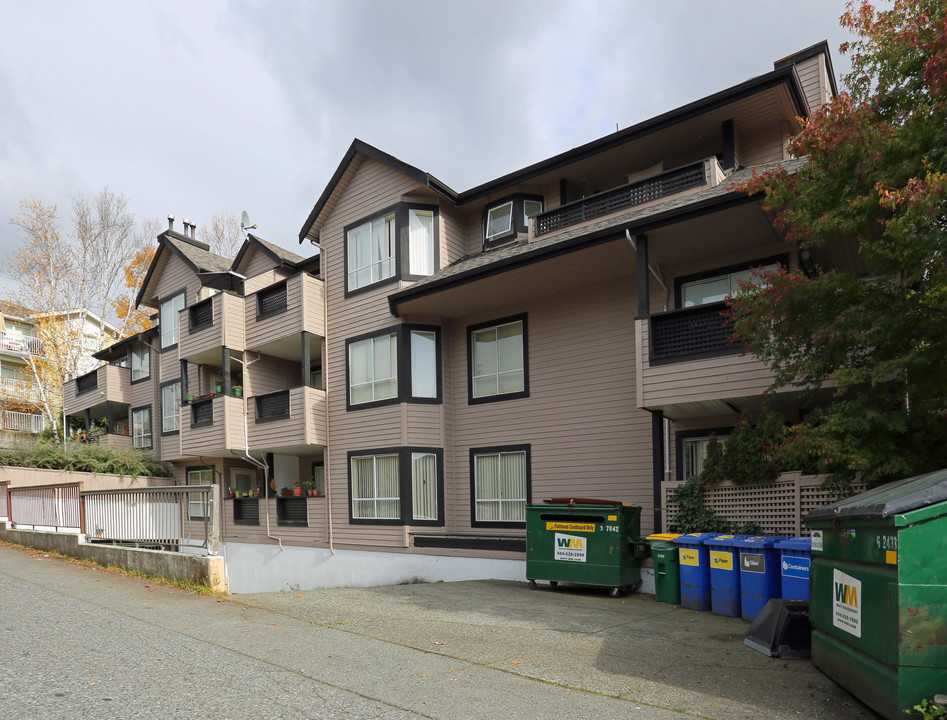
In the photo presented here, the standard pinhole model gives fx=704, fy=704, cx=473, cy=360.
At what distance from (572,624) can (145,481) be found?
19882 mm

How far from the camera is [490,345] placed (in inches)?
645

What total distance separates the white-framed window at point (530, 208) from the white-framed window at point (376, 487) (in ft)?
20.6

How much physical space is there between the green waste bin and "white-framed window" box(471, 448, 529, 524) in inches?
195

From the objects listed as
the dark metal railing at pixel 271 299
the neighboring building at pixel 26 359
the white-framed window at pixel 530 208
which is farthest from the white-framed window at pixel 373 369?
the neighboring building at pixel 26 359

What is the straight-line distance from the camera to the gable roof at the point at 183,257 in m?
24.1

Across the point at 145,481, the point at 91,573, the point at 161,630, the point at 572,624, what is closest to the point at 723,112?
the point at 572,624

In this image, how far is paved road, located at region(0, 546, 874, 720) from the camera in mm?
5301

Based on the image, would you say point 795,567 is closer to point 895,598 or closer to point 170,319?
point 895,598

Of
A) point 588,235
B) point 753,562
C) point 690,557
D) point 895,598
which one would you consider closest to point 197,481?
point 588,235

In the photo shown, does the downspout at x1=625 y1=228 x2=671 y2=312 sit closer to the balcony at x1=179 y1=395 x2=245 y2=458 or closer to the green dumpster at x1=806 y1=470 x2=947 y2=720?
the green dumpster at x1=806 y1=470 x2=947 y2=720

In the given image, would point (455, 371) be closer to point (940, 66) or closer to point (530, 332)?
point (530, 332)

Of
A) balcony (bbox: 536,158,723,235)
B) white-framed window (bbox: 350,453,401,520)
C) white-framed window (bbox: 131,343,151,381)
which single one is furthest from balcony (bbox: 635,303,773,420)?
white-framed window (bbox: 131,343,151,381)

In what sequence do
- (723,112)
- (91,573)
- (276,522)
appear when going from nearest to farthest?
(91,573) < (723,112) < (276,522)

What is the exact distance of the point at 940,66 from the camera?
703 centimetres
